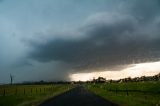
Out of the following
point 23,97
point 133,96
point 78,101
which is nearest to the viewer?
point 78,101

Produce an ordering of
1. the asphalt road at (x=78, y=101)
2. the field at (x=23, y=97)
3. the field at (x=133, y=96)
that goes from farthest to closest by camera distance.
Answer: the field at (x=23, y=97)
the field at (x=133, y=96)
the asphalt road at (x=78, y=101)

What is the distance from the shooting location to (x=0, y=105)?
4284 cm

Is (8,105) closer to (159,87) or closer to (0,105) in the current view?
(0,105)

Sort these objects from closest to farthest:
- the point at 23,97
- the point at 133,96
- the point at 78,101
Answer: the point at 78,101, the point at 23,97, the point at 133,96

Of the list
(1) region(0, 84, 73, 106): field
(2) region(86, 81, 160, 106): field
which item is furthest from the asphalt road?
(1) region(0, 84, 73, 106): field

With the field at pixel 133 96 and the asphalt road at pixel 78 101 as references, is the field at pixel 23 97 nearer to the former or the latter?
the asphalt road at pixel 78 101

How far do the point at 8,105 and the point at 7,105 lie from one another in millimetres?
145

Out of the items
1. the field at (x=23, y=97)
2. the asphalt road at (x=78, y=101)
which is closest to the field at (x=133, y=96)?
the asphalt road at (x=78, y=101)

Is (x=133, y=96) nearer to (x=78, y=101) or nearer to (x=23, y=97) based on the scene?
(x=23, y=97)

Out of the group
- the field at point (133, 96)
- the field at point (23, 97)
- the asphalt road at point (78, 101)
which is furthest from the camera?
the field at point (23, 97)

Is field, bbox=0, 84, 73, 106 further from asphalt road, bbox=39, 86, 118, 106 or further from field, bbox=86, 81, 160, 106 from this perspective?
field, bbox=86, 81, 160, 106

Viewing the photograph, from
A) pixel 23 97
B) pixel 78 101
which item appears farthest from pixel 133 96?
pixel 78 101

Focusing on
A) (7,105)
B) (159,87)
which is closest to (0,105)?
(7,105)

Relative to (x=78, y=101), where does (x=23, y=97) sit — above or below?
above
